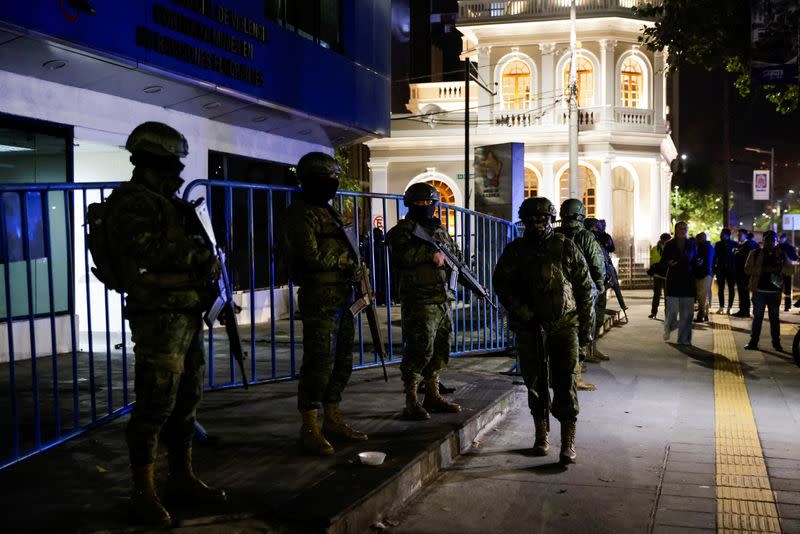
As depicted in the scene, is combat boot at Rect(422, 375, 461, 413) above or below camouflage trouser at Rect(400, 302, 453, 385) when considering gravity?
below

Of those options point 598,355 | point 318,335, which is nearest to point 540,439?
point 318,335

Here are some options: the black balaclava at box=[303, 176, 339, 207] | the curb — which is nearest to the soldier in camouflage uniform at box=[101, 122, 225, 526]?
the curb

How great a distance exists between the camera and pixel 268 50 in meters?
12.9

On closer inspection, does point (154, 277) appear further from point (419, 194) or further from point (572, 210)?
point (572, 210)

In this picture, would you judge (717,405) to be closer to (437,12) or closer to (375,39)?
(375,39)

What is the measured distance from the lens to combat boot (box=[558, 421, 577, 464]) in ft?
18.2

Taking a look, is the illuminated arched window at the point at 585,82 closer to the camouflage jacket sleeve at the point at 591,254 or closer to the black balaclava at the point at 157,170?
the camouflage jacket sleeve at the point at 591,254

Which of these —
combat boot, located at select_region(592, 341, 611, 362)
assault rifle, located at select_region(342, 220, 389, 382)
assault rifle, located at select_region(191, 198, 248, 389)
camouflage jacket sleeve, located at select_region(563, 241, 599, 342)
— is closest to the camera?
assault rifle, located at select_region(191, 198, 248, 389)

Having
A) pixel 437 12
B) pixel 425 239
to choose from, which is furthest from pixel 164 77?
pixel 437 12

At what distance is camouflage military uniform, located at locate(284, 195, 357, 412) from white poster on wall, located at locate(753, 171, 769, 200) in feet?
161

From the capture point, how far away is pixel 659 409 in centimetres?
758

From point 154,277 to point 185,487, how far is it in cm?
107

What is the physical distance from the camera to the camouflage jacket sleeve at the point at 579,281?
18.6ft

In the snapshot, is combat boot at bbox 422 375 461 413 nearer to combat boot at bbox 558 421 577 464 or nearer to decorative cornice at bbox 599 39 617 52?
combat boot at bbox 558 421 577 464
